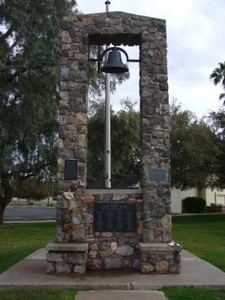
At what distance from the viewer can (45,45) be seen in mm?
17203

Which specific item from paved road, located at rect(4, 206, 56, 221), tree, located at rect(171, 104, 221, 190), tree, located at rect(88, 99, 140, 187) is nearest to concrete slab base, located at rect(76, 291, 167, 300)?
tree, located at rect(88, 99, 140, 187)

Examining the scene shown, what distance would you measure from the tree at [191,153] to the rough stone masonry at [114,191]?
19309 millimetres

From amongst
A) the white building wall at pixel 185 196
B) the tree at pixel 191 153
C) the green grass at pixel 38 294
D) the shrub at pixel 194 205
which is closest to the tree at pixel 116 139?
the tree at pixel 191 153

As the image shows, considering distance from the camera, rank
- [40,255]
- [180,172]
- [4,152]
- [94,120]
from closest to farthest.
A: [40,255], [4,152], [94,120], [180,172]

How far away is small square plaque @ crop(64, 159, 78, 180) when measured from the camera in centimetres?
895

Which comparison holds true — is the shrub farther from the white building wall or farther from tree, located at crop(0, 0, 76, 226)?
tree, located at crop(0, 0, 76, 226)

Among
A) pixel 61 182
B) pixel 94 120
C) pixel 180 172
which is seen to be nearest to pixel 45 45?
pixel 94 120

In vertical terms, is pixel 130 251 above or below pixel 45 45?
below

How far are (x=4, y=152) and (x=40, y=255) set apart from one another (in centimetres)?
826

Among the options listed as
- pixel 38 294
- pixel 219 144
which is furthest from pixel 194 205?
pixel 38 294

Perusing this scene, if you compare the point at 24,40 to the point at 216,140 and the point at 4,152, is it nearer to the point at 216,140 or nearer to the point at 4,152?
the point at 4,152

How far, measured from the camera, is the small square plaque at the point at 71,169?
8.95 meters

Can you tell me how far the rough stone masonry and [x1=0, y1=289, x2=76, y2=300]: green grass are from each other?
5.11 ft

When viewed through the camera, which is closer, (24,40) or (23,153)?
(24,40)
